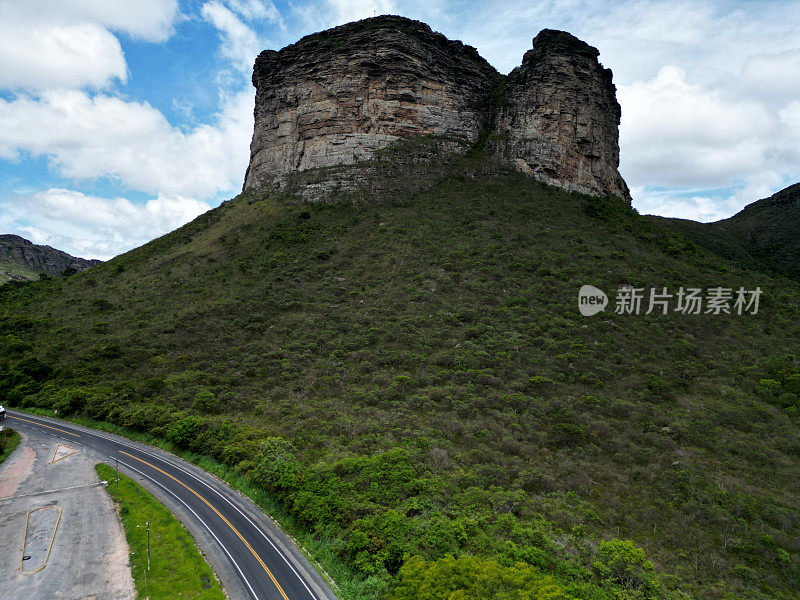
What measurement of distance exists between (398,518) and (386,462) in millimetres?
4480

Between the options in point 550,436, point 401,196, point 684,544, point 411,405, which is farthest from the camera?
point 401,196

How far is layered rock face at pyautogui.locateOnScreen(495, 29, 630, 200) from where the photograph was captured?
68.2 meters

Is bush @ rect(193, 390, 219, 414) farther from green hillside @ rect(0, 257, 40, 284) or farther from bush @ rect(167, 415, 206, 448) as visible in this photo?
green hillside @ rect(0, 257, 40, 284)

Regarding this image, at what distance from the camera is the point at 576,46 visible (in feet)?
234

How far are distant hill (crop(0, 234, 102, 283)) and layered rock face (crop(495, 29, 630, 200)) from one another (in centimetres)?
16053

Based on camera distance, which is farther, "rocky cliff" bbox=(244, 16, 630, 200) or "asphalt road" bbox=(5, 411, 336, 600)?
"rocky cliff" bbox=(244, 16, 630, 200)

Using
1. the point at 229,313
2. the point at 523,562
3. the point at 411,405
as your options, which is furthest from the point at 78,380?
the point at 523,562

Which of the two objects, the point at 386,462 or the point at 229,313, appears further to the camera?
the point at 229,313

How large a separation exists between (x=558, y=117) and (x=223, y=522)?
7614cm

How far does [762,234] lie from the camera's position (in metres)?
89.8

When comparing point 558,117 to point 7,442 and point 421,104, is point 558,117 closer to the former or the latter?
point 421,104

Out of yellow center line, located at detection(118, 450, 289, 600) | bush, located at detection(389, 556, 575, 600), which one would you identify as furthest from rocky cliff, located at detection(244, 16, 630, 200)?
bush, located at detection(389, 556, 575, 600)

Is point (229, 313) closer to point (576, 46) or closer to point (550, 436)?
point (550, 436)

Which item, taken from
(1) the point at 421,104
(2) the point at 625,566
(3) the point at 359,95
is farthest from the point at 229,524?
(1) the point at 421,104
